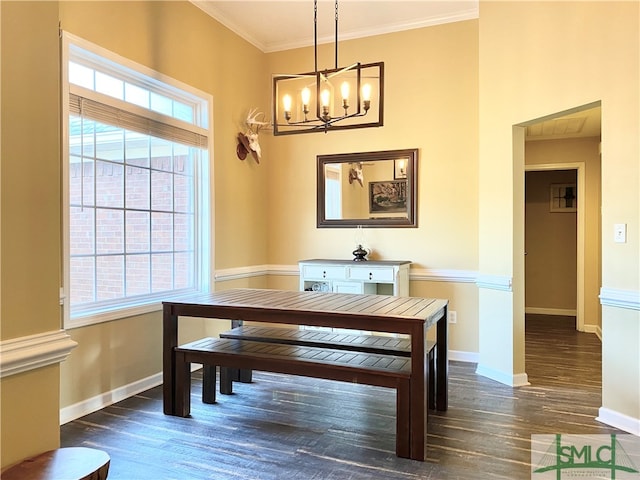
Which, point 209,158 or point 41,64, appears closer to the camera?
point 41,64

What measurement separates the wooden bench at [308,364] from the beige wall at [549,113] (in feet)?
4.55

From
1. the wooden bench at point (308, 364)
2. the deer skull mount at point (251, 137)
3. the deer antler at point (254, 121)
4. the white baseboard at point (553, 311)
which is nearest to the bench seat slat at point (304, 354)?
the wooden bench at point (308, 364)

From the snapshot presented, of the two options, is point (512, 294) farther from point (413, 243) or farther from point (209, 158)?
point (209, 158)

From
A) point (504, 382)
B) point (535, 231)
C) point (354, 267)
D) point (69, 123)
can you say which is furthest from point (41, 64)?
point (535, 231)

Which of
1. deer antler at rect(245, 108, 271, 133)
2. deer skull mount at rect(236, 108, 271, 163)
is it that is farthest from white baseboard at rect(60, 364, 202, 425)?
deer antler at rect(245, 108, 271, 133)

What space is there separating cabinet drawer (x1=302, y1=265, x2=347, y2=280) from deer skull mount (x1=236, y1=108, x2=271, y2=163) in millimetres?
1296

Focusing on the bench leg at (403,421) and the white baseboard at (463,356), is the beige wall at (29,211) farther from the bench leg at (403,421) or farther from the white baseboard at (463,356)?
the white baseboard at (463,356)

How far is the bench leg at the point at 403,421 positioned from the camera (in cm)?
235

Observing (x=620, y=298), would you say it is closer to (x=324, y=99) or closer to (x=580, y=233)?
(x=324, y=99)

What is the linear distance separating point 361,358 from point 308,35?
3515mm

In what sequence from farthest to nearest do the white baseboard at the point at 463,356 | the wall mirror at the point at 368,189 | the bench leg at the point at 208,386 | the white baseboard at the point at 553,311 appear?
the white baseboard at the point at 553,311 < the wall mirror at the point at 368,189 < the white baseboard at the point at 463,356 < the bench leg at the point at 208,386

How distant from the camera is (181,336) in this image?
3.83 m

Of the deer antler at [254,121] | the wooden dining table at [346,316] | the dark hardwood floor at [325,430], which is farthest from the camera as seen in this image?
the deer antler at [254,121]

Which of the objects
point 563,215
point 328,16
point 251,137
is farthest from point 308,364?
point 563,215
